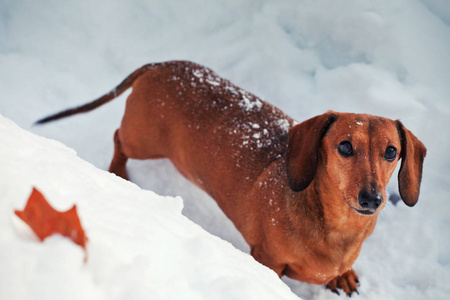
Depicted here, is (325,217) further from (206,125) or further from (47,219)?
(47,219)

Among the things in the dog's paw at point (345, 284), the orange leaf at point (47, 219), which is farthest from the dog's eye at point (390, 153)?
the orange leaf at point (47, 219)

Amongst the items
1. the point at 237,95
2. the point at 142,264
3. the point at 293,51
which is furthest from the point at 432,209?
the point at 142,264

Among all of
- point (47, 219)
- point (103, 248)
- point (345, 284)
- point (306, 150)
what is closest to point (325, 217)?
point (306, 150)

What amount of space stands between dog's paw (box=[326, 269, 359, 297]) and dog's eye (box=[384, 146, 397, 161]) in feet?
2.90

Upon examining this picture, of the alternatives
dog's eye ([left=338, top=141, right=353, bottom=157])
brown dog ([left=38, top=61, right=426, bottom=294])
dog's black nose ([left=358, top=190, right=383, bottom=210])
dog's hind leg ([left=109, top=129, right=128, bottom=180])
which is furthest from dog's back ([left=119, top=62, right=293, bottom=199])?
dog's black nose ([left=358, top=190, right=383, bottom=210])

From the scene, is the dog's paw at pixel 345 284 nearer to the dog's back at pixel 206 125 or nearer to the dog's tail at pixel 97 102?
the dog's back at pixel 206 125

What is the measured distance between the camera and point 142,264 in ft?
2.55

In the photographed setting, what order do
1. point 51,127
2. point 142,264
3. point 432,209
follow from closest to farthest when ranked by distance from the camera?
point 142,264 → point 432,209 → point 51,127

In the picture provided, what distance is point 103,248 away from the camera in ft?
2.53

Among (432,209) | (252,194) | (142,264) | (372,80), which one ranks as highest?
(142,264)

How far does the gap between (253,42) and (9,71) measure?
6.40 feet

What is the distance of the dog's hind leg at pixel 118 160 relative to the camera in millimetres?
2543

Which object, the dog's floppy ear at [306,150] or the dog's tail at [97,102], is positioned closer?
the dog's floppy ear at [306,150]

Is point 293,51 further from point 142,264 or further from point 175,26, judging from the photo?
point 142,264
